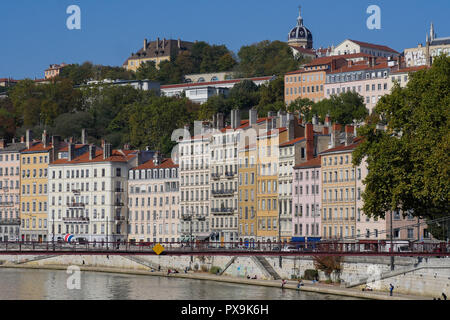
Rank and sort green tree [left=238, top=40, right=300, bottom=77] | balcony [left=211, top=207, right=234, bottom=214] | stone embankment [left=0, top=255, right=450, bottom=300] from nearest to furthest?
stone embankment [left=0, top=255, right=450, bottom=300], balcony [left=211, top=207, right=234, bottom=214], green tree [left=238, top=40, right=300, bottom=77]

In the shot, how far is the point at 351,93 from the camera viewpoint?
132 meters

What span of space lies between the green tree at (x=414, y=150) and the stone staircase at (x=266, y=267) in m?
12.5

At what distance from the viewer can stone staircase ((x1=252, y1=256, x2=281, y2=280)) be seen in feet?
232

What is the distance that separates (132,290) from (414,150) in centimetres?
1998

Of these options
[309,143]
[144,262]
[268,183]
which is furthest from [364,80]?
[144,262]

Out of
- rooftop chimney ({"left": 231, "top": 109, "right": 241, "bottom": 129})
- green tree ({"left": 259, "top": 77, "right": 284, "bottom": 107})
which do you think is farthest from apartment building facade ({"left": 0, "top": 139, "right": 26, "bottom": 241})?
green tree ({"left": 259, "top": 77, "right": 284, "bottom": 107})

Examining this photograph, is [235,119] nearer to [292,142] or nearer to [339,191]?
[292,142]

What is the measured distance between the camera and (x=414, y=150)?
189 feet

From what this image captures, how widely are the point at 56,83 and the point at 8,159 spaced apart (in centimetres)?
5480

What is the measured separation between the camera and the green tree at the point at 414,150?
55844 millimetres

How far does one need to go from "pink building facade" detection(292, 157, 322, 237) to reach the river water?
14.3m

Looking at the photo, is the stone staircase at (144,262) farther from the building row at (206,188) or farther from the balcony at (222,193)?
the balcony at (222,193)

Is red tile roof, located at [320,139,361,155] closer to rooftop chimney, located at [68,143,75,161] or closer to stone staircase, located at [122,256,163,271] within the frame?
stone staircase, located at [122,256,163,271]
